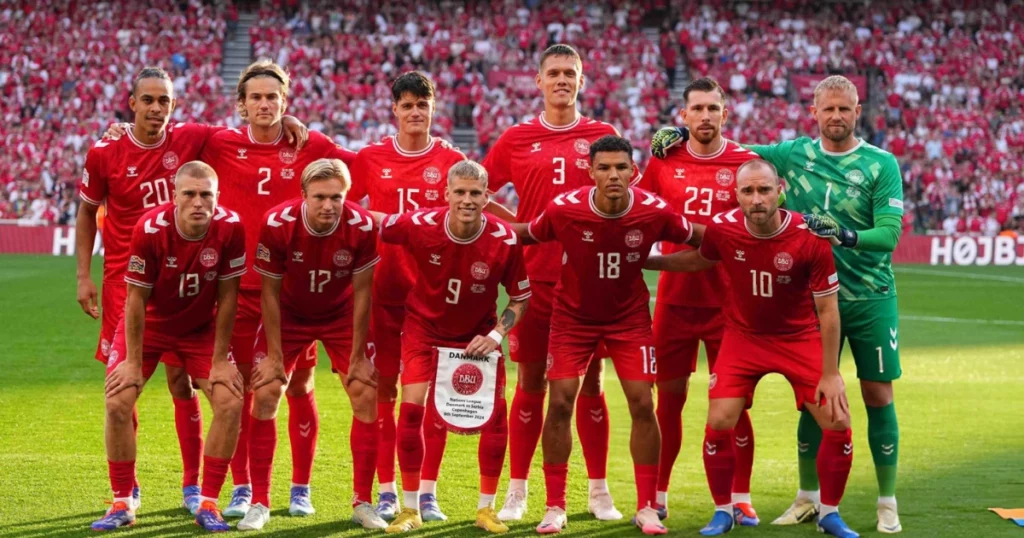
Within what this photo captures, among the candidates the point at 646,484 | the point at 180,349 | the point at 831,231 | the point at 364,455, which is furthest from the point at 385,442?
the point at 831,231

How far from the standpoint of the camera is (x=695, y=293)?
681 cm

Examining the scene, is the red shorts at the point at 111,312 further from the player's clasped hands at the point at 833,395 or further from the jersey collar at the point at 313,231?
the player's clasped hands at the point at 833,395

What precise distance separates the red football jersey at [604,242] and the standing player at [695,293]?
32 cm

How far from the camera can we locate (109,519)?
6.23 meters

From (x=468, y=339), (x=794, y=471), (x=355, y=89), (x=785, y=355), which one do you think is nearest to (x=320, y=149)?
(x=468, y=339)

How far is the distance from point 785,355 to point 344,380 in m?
2.36

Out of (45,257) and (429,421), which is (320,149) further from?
(45,257)

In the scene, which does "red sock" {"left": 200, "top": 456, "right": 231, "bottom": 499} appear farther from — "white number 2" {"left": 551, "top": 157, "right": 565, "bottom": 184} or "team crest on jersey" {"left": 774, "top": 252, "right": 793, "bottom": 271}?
"team crest on jersey" {"left": 774, "top": 252, "right": 793, "bottom": 271}

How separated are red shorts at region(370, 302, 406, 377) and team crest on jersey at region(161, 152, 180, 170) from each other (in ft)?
4.78

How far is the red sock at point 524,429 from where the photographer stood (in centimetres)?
682

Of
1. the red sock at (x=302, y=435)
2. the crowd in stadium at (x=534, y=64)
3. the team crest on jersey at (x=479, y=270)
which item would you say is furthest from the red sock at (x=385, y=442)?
the crowd in stadium at (x=534, y=64)

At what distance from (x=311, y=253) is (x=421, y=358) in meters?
0.82

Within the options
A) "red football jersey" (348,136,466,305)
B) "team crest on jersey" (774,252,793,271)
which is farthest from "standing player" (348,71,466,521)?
"team crest on jersey" (774,252,793,271)

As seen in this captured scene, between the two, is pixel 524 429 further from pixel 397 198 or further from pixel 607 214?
pixel 397 198
